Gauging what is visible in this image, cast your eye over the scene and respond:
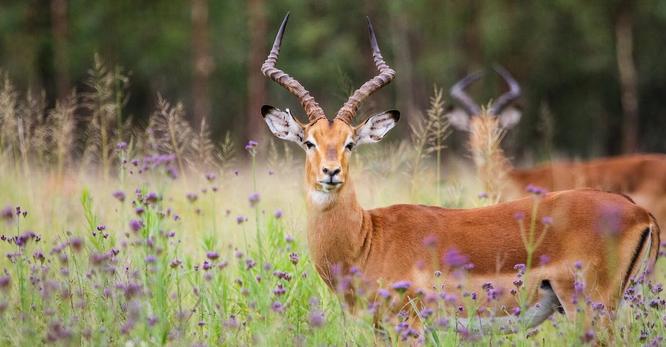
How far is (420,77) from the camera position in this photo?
2769 centimetres

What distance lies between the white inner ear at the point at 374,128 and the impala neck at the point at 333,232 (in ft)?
1.77

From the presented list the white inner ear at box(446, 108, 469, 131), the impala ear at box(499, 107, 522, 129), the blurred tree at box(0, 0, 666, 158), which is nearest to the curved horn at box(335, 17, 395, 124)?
the white inner ear at box(446, 108, 469, 131)

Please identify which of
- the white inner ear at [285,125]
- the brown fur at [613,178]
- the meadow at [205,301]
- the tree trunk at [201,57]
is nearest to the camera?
the meadow at [205,301]

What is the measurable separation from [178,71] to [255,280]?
28.0m

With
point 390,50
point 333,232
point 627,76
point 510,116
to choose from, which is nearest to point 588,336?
point 333,232

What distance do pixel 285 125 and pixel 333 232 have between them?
98 centimetres

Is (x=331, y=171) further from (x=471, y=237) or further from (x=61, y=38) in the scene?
(x=61, y=38)

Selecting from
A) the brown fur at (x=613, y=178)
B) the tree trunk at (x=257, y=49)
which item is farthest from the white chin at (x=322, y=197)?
the tree trunk at (x=257, y=49)

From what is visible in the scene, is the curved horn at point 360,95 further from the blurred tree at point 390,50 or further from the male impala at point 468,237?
the blurred tree at point 390,50

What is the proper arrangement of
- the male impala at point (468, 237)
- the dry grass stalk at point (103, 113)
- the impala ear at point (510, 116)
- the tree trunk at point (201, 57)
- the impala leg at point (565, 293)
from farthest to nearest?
the tree trunk at point (201, 57)
the impala ear at point (510, 116)
the dry grass stalk at point (103, 113)
the male impala at point (468, 237)
the impala leg at point (565, 293)

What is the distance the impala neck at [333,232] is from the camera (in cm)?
545

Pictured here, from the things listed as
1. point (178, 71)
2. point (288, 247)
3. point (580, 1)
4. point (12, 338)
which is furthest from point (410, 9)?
point (12, 338)

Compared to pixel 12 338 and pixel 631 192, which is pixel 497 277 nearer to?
pixel 12 338

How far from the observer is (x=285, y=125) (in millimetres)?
6098
